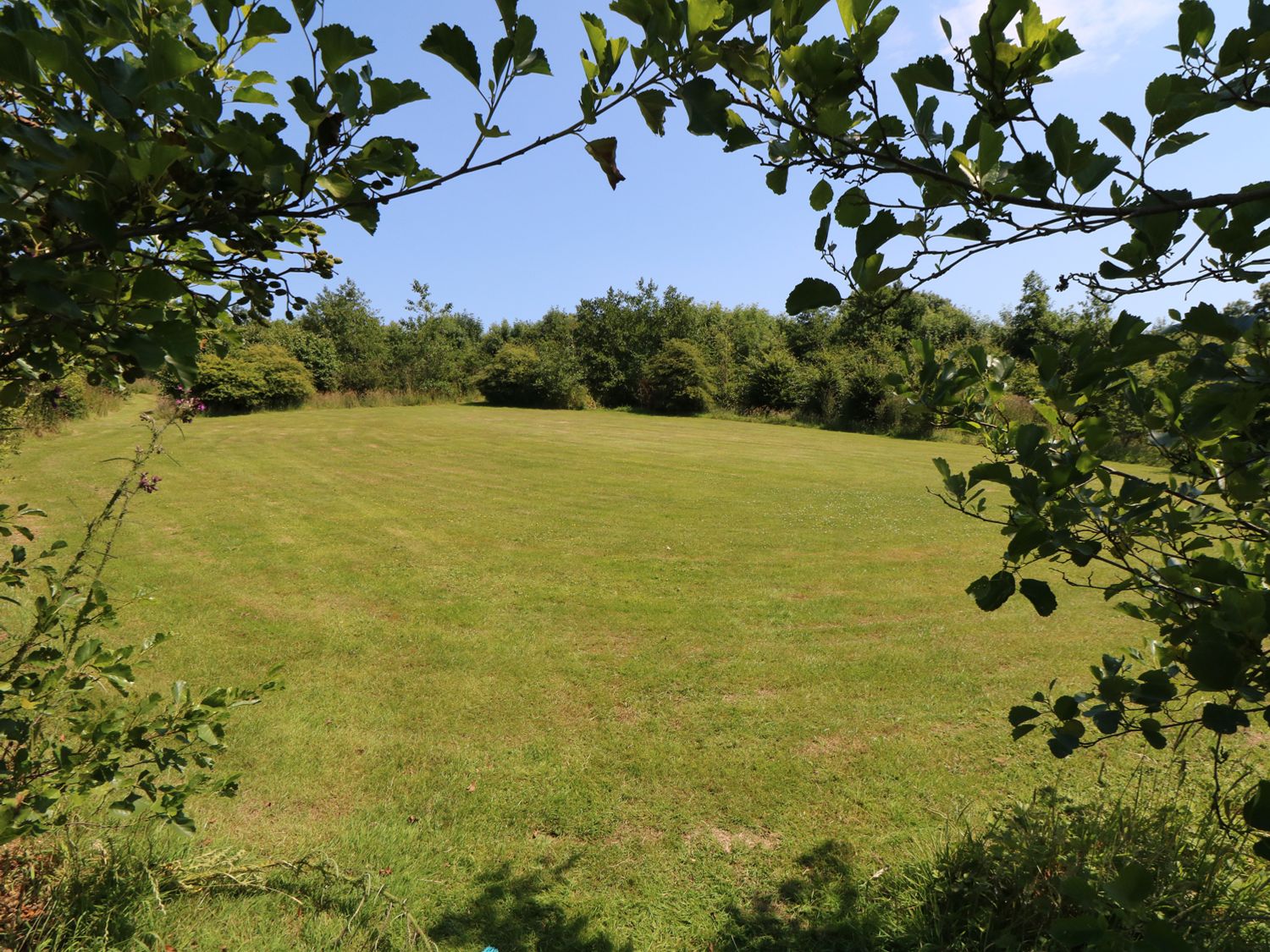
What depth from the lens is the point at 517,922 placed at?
2805 mm

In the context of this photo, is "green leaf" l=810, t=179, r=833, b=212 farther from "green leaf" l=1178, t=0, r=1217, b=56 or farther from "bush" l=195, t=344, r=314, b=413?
"bush" l=195, t=344, r=314, b=413

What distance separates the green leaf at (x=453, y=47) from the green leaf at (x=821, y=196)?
2.53 ft

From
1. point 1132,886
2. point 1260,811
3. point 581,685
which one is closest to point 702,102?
point 1260,811

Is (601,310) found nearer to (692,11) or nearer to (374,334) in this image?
(374,334)

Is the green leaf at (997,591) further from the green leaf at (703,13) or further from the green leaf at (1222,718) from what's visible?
the green leaf at (703,13)

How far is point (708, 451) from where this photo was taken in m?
18.5

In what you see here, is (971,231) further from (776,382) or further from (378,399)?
(378,399)

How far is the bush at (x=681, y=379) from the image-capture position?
34906 mm

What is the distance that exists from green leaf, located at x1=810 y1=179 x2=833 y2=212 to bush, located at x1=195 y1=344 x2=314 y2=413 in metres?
28.8

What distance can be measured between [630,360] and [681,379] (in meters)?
6.69

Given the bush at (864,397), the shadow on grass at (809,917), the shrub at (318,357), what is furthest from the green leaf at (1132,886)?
the shrub at (318,357)

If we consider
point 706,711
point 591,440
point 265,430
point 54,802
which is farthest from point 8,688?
point 265,430

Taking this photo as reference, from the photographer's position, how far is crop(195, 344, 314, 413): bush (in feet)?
83.4

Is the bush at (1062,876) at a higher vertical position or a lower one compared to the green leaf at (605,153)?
lower
